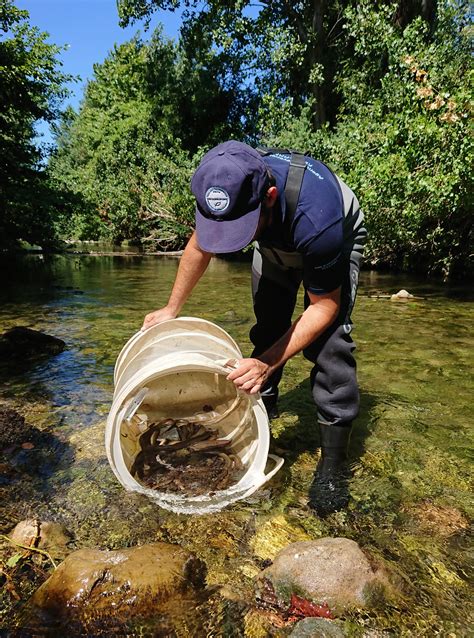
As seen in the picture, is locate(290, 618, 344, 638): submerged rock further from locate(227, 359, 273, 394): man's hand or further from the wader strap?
the wader strap

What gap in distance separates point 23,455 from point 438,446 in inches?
101

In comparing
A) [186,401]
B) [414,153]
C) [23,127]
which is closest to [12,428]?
[186,401]

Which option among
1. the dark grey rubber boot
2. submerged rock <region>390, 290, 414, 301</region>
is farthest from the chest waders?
submerged rock <region>390, 290, 414, 301</region>

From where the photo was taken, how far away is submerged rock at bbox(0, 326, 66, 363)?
4.95 m

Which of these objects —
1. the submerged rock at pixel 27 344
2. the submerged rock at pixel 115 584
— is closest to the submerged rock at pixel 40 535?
the submerged rock at pixel 115 584

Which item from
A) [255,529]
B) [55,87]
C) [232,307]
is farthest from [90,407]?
[55,87]

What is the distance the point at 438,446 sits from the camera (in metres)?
3.06

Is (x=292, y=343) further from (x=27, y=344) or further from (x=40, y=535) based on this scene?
(x=27, y=344)

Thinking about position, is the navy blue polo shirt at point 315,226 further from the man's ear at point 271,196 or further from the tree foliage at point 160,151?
the tree foliage at point 160,151

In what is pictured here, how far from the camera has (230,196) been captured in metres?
1.73

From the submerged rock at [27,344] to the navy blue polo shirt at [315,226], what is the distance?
3.69 metres

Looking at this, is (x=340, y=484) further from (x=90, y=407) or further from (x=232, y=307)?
(x=232, y=307)

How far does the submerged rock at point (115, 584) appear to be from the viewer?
1687 mm

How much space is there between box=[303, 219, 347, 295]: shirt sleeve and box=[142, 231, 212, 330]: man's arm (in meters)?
0.69
